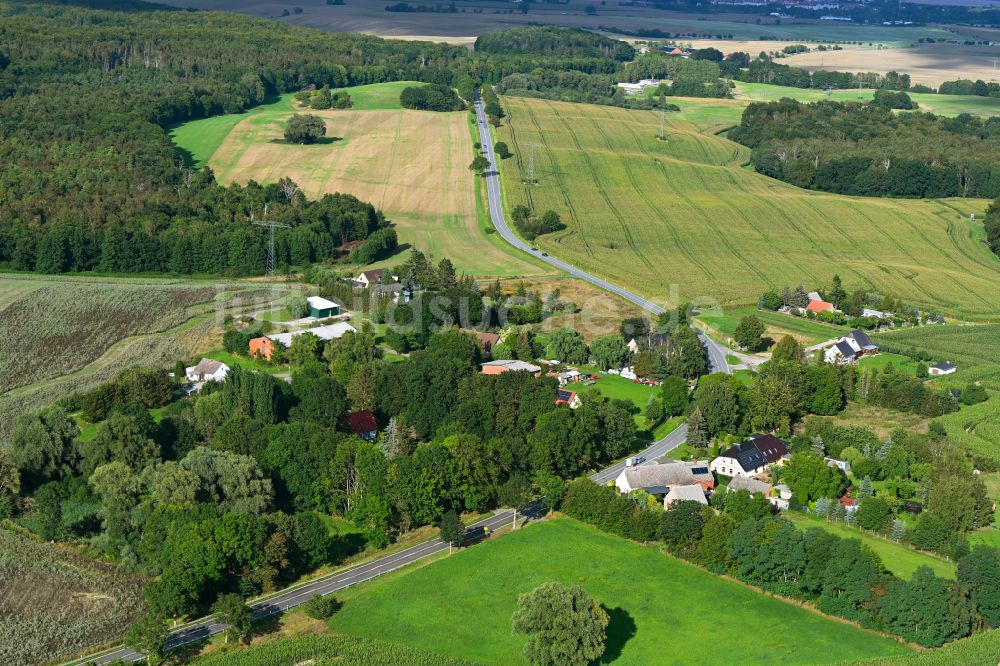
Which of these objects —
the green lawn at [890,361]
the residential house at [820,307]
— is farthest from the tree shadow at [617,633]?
the residential house at [820,307]

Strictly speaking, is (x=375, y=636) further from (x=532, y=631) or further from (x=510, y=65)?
(x=510, y=65)

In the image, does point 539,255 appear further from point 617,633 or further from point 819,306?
point 617,633

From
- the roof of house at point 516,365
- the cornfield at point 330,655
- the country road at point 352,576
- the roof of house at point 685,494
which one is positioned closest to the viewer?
the cornfield at point 330,655

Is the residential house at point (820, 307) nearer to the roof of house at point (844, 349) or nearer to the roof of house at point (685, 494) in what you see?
the roof of house at point (844, 349)

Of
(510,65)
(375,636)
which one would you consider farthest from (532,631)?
(510,65)

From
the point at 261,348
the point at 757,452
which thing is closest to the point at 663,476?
the point at 757,452

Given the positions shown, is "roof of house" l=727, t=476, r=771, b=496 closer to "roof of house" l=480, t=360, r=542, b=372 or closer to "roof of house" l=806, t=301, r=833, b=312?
"roof of house" l=480, t=360, r=542, b=372
